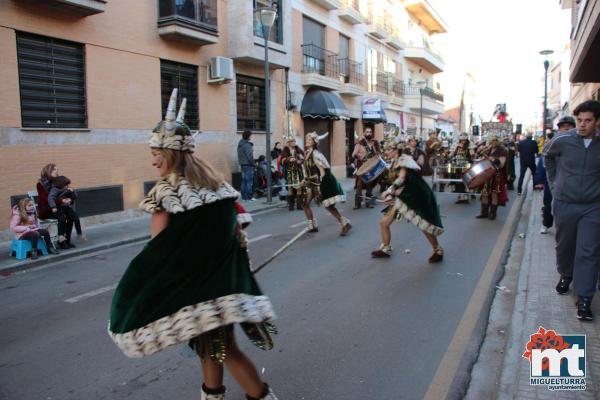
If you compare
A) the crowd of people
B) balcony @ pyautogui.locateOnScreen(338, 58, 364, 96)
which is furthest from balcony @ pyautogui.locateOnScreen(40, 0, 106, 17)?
balcony @ pyautogui.locateOnScreen(338, 58, 364, 96)

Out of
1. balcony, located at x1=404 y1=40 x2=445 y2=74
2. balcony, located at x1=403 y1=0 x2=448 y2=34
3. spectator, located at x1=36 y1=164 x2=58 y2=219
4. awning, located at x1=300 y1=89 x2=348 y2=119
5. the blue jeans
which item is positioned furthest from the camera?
balcony, located at x1=403 y1=0 x2=448 y2=34

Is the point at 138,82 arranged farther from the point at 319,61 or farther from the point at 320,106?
the point at 319,61

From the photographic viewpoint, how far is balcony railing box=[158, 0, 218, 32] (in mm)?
13258

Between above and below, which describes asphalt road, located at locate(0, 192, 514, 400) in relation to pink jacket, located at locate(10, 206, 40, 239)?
below

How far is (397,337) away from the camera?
469 cm

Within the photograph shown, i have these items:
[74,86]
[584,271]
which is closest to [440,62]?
[74,86]

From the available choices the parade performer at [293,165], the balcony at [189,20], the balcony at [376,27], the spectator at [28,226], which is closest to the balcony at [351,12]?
the balcony at [376,27]

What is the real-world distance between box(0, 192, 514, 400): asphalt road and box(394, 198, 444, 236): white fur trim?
512 mm

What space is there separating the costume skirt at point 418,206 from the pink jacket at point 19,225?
5.86m

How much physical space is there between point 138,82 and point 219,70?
9.71 ft

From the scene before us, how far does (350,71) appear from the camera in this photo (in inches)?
979

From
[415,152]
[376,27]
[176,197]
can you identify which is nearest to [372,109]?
[376,27]

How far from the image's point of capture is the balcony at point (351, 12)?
23.4 meters

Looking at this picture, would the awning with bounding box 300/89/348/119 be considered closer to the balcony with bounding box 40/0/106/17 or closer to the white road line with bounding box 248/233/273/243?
the balcony with bounding box 40/0/106/17
